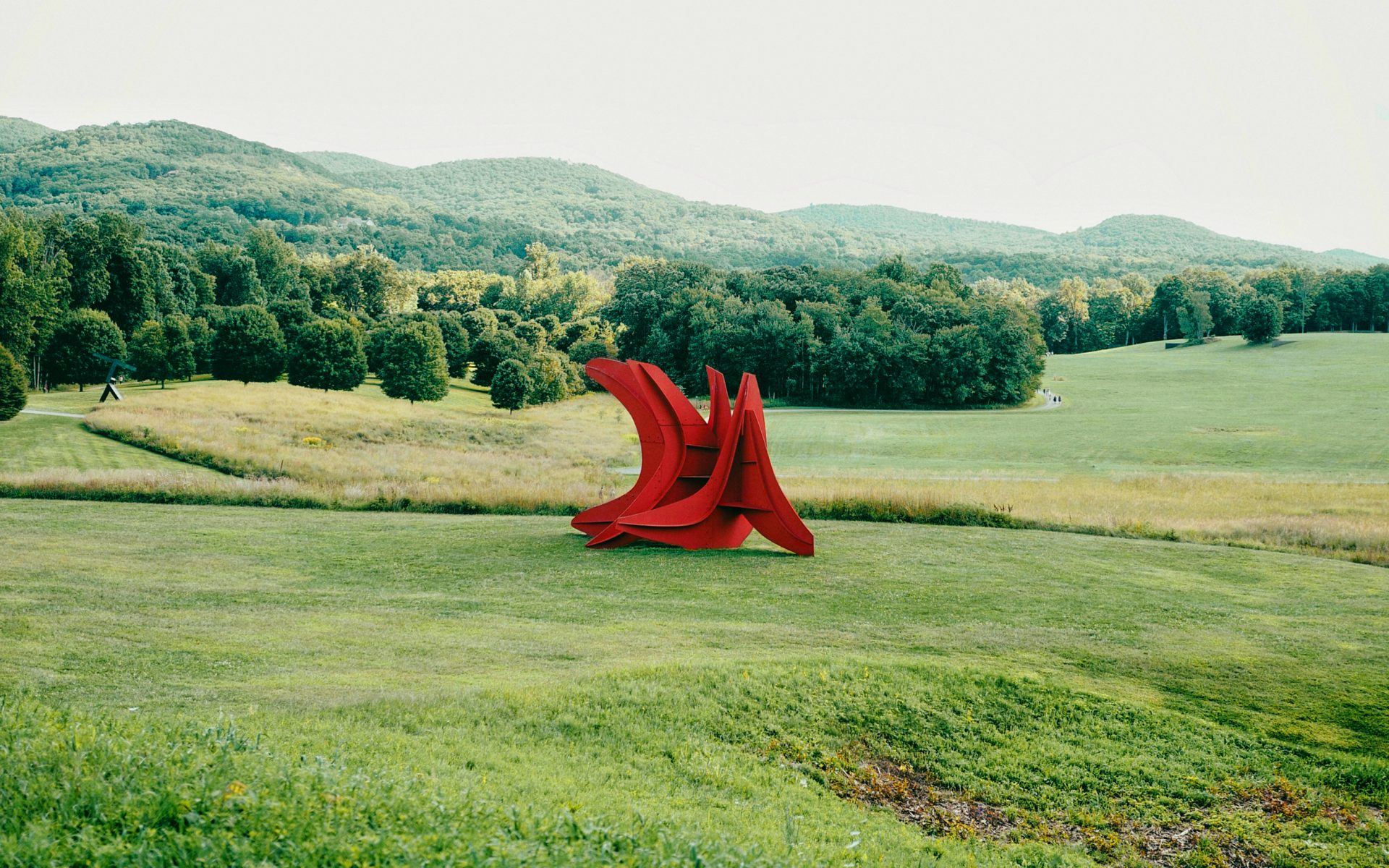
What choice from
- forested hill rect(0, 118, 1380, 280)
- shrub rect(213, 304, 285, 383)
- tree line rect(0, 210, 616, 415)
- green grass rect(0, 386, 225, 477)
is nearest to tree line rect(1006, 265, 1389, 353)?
forested hill rect(0, 118, 1380, 280)

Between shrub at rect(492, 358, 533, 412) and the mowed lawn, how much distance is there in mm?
43783

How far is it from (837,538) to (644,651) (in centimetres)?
918

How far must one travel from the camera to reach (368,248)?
353 feet

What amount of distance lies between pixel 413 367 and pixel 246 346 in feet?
34.9

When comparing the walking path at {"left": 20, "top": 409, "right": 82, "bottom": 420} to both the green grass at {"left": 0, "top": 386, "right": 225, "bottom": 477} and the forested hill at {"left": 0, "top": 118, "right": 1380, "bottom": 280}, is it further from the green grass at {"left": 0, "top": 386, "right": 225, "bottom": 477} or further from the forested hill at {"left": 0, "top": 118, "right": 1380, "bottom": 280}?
the forested hill at {"left": 0, "top": 118, "right": 1380, "bottom": 280}

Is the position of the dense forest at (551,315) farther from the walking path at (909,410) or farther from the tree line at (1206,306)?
the walking path at (909,410)

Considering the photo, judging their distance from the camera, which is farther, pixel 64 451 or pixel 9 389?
pixel 9 389

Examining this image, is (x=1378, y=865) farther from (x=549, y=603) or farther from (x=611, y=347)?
(x=611, y=347)

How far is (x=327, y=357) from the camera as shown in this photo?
61.4m

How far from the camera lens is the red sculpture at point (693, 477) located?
17969 mm

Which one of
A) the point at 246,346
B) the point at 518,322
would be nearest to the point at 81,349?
the point at 246,346

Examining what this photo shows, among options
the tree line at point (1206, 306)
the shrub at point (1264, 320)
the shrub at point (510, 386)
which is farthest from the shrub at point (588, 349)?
the shrub at point (1264, 320)

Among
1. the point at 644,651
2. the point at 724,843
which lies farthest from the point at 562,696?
the point at 724,843

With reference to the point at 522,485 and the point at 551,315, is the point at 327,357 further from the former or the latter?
the point at 522,485
